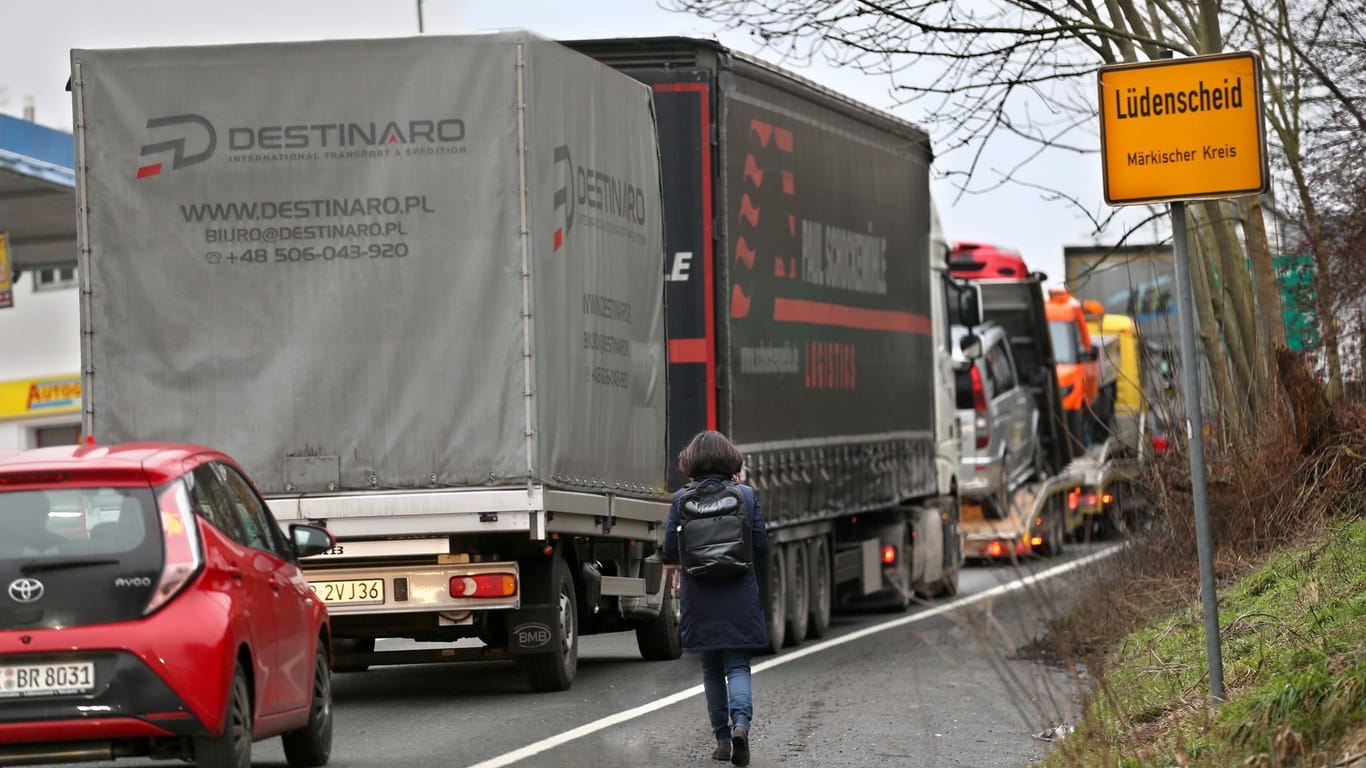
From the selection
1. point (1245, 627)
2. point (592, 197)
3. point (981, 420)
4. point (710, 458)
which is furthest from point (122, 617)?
point (981, 420)

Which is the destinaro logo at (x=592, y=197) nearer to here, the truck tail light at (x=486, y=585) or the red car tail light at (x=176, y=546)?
the truck tail light at (x=486, y=585)

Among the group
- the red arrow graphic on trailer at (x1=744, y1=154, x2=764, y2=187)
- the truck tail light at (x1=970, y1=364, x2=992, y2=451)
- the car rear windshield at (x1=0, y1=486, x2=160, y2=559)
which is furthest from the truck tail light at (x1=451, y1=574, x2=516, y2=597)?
the truck tail light at (x1=970, y1=364, x2=992, y2=451)

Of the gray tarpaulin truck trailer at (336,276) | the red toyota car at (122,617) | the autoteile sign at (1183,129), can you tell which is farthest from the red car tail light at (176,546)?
the gray tarpaulin truck trailer at (336,276)

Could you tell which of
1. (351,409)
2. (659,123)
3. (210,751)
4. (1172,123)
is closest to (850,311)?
(659,123)

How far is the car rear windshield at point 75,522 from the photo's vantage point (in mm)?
8367

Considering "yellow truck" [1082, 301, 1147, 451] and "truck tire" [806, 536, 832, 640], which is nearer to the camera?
"truck tire" [806, 536, 832, 640]

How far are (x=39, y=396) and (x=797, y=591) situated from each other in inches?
1256

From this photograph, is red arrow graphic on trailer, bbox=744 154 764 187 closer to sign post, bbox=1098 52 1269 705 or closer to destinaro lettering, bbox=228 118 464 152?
destinaro lettering, bbox=228 118 464 152

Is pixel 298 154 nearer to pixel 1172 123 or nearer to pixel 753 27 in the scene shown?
pixel 753 27

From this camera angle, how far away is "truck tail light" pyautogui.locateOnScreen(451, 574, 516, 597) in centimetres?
1295

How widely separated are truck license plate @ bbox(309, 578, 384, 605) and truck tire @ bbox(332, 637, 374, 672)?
3.57 ft

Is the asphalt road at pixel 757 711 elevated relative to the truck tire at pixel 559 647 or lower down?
lower down

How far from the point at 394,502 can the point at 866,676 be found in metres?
3.98

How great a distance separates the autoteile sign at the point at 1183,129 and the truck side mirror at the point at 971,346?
1489cm
